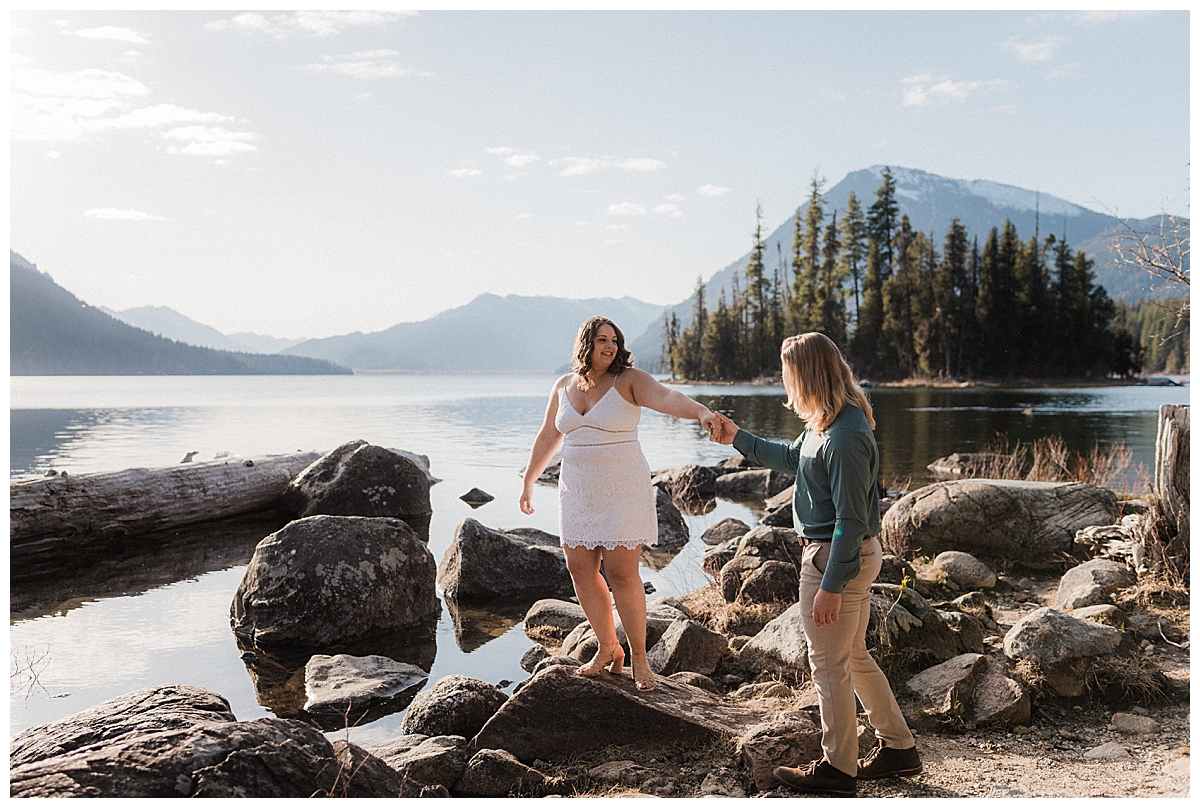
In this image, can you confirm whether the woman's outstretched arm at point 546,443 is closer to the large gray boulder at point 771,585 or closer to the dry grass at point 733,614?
the dry grass at point 733,614

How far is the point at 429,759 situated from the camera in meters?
4.70

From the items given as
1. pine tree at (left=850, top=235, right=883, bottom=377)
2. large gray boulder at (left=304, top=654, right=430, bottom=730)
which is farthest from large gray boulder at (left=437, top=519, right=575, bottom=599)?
pine tree at (left=850, top=235, right=883, bottom=377)

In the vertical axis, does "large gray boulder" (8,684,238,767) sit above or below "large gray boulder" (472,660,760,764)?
above

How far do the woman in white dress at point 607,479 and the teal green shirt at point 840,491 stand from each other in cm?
118

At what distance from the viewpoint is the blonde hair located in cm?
403

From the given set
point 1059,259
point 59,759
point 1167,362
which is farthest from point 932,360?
point 59,759

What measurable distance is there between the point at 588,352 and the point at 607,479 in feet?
2.61

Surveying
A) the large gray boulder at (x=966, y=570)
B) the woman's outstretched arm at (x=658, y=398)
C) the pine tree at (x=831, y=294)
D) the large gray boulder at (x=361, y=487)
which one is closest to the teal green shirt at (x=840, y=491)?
the woman's outstretched arm at (x=658, y=398)

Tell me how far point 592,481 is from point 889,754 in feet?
7.21

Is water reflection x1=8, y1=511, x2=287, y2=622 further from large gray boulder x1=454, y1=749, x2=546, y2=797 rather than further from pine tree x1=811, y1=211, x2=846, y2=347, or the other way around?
pine tree x1=811, y1=211, x2=846, y2=347

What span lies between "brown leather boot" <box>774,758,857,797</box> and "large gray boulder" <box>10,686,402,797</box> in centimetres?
195

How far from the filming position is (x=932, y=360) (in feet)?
249

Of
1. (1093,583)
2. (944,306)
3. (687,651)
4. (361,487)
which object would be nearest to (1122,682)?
(1093,583)

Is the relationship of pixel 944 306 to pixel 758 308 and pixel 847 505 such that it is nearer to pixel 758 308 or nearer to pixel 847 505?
pixel 758 308
